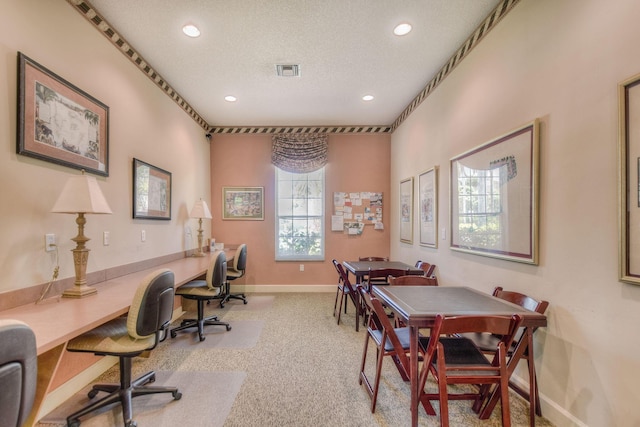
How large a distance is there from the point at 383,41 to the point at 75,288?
3.16 m

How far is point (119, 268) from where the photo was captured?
8.46ft

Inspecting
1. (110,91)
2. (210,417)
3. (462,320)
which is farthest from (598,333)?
(110,91)

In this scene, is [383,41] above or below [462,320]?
above

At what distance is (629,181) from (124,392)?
10.1 ft

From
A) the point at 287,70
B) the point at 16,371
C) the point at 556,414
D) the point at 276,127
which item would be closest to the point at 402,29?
the point at 287,70

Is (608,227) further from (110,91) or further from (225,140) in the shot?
(225,140)

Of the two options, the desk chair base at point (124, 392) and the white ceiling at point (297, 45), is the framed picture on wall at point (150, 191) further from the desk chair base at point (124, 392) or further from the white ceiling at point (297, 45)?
the desk chair base at point (124, 392)

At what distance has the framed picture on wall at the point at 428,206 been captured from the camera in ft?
10.9

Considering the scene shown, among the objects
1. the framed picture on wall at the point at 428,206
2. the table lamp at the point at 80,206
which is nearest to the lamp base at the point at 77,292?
the table lamp at the point at 80,206

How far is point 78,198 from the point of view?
181cm

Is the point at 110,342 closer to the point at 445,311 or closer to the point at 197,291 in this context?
the point at 197,291

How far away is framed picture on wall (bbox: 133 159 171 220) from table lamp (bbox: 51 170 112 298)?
95cm

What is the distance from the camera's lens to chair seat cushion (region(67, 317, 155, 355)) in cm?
172

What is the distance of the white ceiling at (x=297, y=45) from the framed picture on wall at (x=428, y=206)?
3.79 feet
